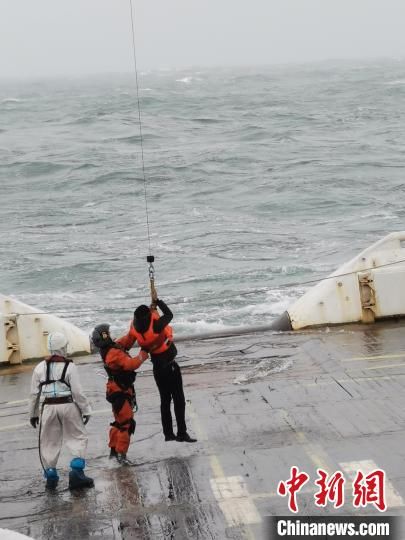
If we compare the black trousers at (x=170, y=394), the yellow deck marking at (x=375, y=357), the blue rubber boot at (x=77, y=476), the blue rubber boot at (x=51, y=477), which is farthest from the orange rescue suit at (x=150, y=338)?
the yellow deck marking at (x=375, y=357)

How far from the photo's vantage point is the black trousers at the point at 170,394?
331 inches

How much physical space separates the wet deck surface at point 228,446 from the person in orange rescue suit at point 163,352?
27cm

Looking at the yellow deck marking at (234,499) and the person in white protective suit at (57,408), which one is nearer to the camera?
the yellow deck marking at (234,499)

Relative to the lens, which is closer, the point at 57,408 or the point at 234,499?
the point at 234,499

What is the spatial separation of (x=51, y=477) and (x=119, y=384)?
1.01 m

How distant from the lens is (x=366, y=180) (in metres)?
38.2

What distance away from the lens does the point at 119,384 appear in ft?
26.8

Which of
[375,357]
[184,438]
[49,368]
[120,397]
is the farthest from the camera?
[375,357]

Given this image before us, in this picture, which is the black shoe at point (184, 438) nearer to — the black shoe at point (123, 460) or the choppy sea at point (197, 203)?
the black shoe at point (123, 460)

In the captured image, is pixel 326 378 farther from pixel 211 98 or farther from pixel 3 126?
pixel 211 98

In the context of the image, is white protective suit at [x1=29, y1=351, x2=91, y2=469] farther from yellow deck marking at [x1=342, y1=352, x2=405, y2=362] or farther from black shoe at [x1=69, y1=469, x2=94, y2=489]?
yellow deck marking at [x1=342, y1=352, x2=405, y2=362]

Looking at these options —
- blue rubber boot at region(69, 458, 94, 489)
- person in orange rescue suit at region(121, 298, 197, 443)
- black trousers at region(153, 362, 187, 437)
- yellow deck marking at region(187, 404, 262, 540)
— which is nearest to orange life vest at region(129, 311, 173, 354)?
person in orange rescue suit at region(121, 298, 197, 443)

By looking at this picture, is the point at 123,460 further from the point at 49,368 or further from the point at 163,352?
the point at 49,368

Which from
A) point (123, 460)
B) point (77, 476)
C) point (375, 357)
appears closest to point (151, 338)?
point (123, 460)
